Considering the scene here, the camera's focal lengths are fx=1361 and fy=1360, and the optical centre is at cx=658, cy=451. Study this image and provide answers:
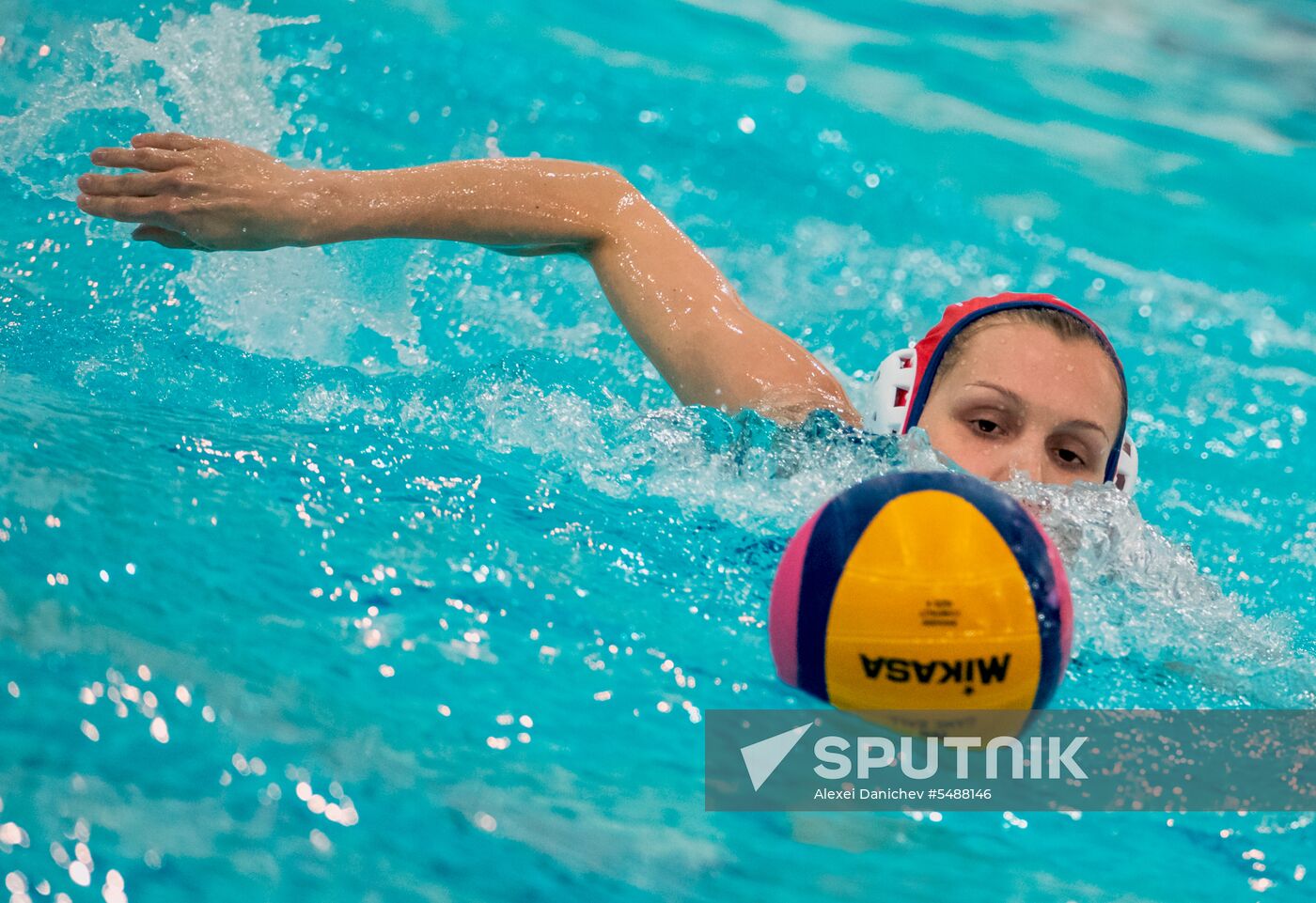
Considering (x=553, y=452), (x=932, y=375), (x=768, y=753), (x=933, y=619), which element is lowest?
(x=768, y=753)

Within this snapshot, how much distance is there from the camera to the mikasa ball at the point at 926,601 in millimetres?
1655

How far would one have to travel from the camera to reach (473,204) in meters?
2.69

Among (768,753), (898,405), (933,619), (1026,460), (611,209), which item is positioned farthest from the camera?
(611,209)

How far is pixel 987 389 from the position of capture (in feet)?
7.86

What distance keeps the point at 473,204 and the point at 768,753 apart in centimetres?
128

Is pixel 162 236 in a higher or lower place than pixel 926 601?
higher

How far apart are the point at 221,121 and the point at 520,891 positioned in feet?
9.64

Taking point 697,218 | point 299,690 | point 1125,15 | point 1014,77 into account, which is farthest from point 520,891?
point 1125,15

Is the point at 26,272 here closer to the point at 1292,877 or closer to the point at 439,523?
the point at 439,523

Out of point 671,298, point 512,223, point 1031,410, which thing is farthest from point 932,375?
point 512,223

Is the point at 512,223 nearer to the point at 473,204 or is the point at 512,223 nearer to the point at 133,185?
the point at 473,204

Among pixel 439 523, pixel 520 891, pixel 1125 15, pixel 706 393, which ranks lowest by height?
pixel 520 891

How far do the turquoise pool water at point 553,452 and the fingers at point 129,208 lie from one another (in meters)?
0.36

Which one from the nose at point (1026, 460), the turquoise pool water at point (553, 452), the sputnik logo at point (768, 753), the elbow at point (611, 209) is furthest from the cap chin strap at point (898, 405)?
the sputnik logo at point (768, 753)
